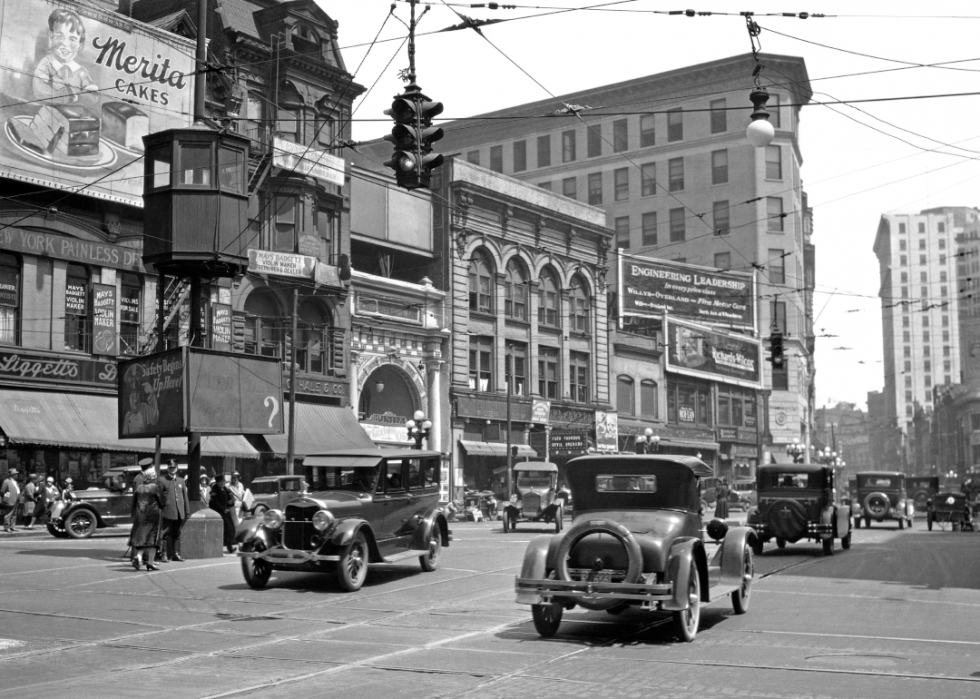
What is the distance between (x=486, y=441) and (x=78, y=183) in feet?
79.0

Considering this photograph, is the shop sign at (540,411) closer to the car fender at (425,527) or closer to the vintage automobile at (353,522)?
the vintage automobile at (353,522)

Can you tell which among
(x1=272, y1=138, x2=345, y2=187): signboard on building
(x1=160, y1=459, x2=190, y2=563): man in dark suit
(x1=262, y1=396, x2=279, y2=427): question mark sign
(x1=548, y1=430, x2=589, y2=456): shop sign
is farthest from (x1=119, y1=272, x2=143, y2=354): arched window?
(x1=548, y1=430, x2=589, y2=456): shop sign

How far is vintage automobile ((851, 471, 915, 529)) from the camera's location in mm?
41719

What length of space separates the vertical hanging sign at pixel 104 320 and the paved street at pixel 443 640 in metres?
16.8

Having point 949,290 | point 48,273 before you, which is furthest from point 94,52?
point 949,290

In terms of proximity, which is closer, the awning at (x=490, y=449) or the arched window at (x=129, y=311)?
the arched window at (x=129, y=311)

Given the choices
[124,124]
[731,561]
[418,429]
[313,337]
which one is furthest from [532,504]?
[731,561]

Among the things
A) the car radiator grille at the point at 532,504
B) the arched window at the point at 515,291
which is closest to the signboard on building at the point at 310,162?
the arched window at the point at 515,291

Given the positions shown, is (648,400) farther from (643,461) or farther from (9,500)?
(643,461)

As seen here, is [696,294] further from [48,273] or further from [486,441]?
[48,273]

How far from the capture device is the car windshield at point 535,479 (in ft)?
129

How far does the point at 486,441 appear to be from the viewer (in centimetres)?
5253

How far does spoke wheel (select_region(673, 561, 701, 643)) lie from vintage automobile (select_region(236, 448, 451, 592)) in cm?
608

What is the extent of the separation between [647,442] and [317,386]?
18017 millimetres
